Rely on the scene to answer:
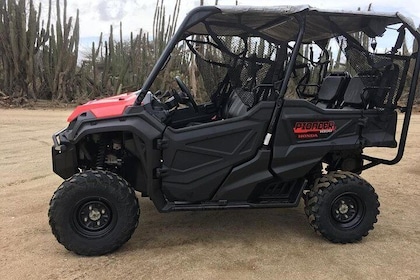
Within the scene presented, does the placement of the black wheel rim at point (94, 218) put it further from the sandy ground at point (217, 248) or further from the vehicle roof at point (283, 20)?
the vehicle roof at point (283, 20)

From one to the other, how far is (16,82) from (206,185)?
44.5ft

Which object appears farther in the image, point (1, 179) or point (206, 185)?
point (1, 179)

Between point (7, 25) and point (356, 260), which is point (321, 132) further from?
point (7, 25)

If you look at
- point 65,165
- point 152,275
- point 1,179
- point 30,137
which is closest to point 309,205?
point 152,275

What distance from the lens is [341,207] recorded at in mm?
4477

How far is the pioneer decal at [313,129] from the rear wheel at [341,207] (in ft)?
1.42

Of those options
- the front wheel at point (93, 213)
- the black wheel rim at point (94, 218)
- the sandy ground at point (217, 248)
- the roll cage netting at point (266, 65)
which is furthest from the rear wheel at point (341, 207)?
the black wheel rim at point (94, 218)

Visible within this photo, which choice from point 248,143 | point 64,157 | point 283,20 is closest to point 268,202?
point 248,143

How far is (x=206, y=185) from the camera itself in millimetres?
4250

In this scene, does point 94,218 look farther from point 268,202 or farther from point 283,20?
point 283,20

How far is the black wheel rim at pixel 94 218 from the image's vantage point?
4.05m

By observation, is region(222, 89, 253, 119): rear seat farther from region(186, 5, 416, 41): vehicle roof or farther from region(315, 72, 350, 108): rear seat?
region(315, 72, 350, 108): rear seat

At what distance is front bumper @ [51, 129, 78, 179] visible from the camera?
165 inches

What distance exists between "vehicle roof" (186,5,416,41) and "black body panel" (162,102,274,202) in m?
0.81
